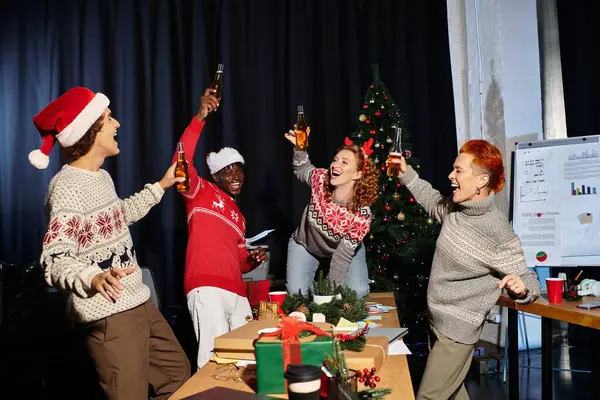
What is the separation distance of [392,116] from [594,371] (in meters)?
2.39

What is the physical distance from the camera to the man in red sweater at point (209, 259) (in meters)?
3.47

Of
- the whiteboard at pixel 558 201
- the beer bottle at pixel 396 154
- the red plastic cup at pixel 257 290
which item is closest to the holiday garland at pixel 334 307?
the beer bottle at pixel 396 154

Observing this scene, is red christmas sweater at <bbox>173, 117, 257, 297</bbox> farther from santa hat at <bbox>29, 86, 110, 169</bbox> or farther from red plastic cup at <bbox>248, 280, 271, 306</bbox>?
santa hat at <bbox>29, 86, 110, 169</bbox>

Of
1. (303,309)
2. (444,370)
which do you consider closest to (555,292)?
(444,370)

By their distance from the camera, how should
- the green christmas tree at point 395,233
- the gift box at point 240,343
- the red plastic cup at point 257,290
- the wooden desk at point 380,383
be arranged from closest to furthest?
the wooden desk at point 380,383 < the gift box at point 240,343 < the red plastic cup at point 257,290 < the green christmas tree at point 395,233

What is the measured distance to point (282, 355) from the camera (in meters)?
1.84

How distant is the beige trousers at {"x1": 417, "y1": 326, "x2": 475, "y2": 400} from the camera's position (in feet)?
9.11

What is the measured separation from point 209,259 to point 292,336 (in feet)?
5.87

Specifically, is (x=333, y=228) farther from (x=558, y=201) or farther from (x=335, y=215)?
(x=558, y=201)

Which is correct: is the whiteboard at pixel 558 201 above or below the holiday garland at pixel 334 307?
above

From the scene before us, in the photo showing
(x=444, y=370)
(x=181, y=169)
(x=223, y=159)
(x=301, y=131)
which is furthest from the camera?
(x=223, y=159)

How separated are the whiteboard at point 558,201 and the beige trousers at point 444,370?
1545mm

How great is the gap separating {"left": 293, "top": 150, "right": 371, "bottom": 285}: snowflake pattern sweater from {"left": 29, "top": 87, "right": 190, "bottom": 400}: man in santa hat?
4.07 ft

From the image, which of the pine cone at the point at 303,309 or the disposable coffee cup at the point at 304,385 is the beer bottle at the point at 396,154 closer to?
the pine cone at the point at 303,309
